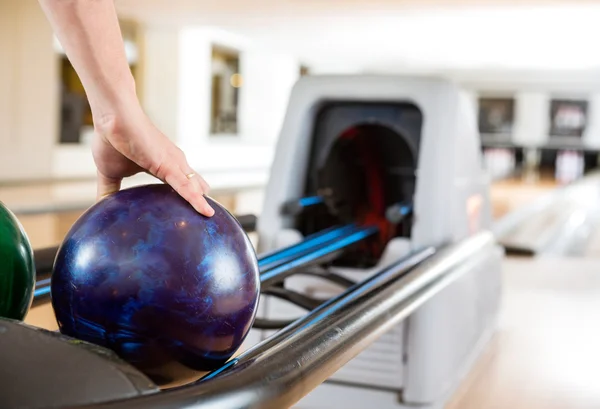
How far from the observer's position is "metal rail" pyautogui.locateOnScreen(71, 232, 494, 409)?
81 cm

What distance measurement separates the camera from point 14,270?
1.07 m

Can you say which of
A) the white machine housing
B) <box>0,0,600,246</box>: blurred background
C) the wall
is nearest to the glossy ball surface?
the white machine housing

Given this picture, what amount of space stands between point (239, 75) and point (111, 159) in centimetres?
1465

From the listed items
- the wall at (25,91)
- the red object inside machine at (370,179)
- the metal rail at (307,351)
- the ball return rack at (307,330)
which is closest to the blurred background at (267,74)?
the wall at (25,91)

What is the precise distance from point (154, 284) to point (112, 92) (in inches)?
10.1

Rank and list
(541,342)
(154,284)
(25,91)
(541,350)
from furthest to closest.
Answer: (25,91), (541,342), (541,350), (154,284)

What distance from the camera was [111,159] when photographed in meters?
1.10

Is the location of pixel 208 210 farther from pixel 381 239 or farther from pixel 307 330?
pixel 381 239

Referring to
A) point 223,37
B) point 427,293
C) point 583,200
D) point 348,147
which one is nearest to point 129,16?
point 223,37

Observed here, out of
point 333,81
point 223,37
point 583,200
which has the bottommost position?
point 583,200

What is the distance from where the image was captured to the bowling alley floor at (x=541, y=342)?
2.14 meters

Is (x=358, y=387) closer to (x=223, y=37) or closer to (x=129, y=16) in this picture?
(x=129, y=16)

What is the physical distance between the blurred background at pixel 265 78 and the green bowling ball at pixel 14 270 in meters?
1.69

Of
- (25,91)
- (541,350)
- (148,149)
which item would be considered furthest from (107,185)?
(25,91)
